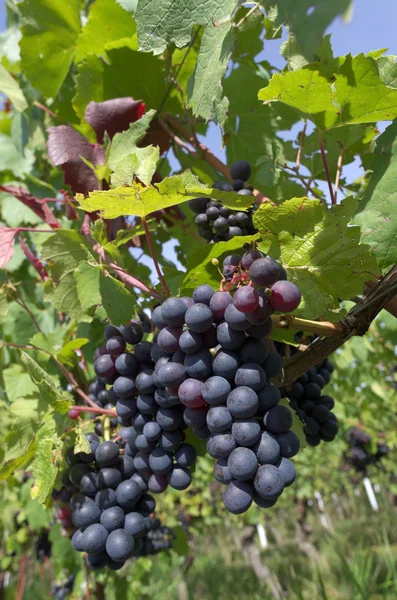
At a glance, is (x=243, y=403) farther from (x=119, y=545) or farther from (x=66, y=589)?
(x=66, y=589)

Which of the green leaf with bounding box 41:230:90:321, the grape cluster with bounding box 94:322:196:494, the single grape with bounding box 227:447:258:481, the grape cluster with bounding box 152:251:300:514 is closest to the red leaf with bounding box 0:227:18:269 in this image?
the green leaf with bounding box 41:230:90:321

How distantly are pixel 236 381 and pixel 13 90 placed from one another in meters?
1.84

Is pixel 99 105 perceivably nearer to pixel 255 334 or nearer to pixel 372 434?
pixel 255 334

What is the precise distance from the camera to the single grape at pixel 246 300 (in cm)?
65

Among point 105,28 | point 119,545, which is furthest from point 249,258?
point 105,28

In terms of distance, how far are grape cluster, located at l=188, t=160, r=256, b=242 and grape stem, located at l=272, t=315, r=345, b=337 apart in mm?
251

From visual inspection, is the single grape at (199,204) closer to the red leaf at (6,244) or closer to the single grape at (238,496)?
the red leaf at (6,244)

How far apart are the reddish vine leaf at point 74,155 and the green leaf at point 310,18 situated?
82 cm

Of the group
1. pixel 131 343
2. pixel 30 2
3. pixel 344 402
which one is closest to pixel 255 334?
pixel 131 343

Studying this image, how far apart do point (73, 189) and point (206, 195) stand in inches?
24.9

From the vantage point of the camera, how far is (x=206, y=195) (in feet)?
2.59

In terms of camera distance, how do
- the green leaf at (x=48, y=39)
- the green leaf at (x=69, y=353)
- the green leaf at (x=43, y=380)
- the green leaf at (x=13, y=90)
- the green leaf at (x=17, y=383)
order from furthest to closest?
the green leaf at (x=13, y=90) → the green leaf at (x=17, y=383) → the green leaf at (x=48, y=39) → the green leaf at (x=69, y=353) → the green leaf at (x=43, y=380)

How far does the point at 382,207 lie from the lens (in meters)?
0.77

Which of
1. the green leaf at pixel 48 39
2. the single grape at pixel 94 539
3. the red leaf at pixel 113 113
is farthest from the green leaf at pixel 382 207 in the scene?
the green leaf at pixel 48 39
